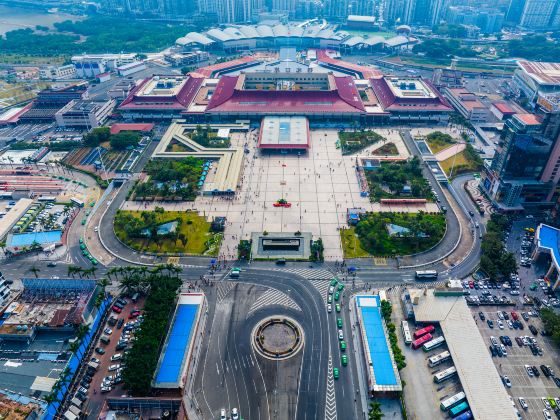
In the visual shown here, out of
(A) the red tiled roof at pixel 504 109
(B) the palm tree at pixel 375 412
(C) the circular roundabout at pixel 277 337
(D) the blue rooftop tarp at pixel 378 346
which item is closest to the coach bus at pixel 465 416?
(D) the blue rooftop tarp at pixel 378 346

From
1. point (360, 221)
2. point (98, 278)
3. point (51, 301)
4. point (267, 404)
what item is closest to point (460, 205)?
point (360, 221)

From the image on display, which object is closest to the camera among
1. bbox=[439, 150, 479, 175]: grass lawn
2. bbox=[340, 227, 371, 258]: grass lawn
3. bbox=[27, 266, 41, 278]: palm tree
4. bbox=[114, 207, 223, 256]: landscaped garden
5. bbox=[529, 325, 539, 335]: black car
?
bbox=[529, 325, 539, 335]: black car

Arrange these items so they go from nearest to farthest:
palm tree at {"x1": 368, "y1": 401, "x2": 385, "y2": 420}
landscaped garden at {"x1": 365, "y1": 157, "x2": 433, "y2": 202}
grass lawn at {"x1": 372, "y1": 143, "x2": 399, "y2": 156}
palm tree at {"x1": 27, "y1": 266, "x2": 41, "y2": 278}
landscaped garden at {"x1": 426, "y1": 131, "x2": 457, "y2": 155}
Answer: palm tree at {"x1": 368, "y1": 401, "x2": 385, "y2": 420}
palm tree at {"x1": 27, "y1": 266, "x2": 41, "y2": 278}
landscaped garden at {"x1": 365, "y1": 157, "x2": 433, "y2": 202}
grass lawn at {"x1": 372, "y1": 143, "x2": 399, "y2": 156}
landscaped garden at {"x1": 426, "y1": 131, "x2": 457, "y2": 155}

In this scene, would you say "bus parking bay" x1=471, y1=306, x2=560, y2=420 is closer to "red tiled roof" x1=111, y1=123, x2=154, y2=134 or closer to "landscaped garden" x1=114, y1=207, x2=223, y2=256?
"landscaped garden" x1=114, y1=207, x2=223, y2=256

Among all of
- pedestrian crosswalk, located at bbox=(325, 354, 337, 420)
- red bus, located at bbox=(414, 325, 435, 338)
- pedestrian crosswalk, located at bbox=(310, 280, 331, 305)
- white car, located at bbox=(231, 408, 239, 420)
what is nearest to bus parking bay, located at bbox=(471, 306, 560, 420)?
red bus, located at bbox=(414, 325, 435, 338)

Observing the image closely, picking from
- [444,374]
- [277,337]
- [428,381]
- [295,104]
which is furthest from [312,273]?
[295,104]

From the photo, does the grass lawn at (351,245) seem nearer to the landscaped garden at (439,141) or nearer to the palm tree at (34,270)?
the landscaped garden at (439,141)

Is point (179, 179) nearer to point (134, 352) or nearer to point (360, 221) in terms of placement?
point (360, 221)
